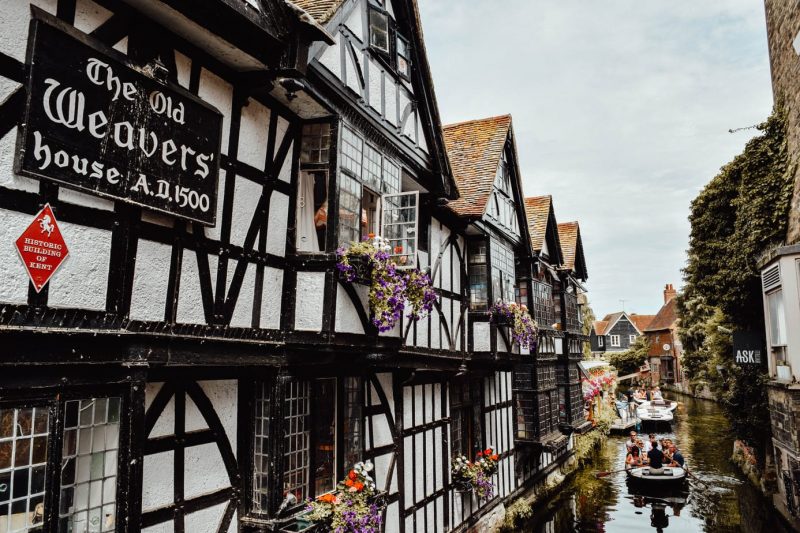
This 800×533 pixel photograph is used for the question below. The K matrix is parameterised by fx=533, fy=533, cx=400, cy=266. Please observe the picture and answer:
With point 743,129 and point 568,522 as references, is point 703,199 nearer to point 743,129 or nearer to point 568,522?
point 743,129

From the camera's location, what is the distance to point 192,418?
5.93 metres

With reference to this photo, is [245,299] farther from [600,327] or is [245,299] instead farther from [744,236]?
[600,327]

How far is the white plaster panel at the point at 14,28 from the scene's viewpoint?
4191 mm

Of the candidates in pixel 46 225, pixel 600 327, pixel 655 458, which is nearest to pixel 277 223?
pixel 46 225

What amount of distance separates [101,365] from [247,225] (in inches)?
94.9

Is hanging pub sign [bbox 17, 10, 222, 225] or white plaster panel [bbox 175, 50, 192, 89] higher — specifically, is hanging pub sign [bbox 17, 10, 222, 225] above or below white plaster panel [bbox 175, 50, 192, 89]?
below

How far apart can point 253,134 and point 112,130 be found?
2038 millimetres

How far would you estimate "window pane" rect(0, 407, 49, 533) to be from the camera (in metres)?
4.17

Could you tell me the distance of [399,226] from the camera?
9.30 meters

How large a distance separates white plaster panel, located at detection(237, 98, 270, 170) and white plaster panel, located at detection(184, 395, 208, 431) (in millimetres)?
2946

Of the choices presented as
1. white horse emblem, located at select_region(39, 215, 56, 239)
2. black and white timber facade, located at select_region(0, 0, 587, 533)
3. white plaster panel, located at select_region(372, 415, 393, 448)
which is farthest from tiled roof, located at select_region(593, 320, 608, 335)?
white horse emblem, located at select_region(39, 215, 56, 239)

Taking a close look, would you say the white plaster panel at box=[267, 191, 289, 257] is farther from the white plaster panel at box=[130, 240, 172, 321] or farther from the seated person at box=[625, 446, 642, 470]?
the seated person at box=[625, 446, 642, 470]

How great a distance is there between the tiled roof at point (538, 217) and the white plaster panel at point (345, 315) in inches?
528

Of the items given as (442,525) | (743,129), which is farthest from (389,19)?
(743,129)
